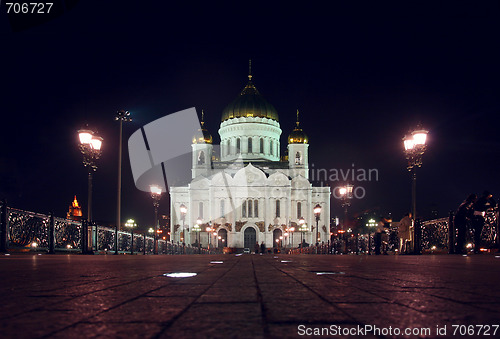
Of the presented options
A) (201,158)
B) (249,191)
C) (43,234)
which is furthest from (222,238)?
(43,234)

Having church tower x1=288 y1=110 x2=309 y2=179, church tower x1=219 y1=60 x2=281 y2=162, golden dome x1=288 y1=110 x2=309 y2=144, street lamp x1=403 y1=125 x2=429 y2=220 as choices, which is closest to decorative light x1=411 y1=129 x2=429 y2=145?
street lamp x1=403 y1=125 x2=429 y2=220

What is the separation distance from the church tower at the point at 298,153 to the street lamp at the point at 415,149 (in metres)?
59.4

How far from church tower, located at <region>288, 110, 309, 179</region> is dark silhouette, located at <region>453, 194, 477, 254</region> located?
65.4 meters

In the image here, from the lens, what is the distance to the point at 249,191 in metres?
76.8

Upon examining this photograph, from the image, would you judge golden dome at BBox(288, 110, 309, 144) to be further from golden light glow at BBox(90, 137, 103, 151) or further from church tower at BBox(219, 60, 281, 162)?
golden light glow at BBox(90, 137, 103, 151)

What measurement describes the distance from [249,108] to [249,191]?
14.9 meters

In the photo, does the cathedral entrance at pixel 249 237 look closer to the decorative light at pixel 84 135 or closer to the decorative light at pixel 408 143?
the decorative light at pixel 408 143

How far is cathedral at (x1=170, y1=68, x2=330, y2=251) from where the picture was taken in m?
75.7

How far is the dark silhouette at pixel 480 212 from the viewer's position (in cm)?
1309

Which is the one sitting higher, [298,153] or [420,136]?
[298,153]

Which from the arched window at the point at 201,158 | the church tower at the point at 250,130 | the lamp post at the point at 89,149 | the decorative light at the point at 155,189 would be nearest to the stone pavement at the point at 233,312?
the lamp post at the point at 89,149

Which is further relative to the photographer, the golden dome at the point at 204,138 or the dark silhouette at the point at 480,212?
the golden dome at the point at 204,138

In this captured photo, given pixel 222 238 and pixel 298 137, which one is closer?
pixel 222 238

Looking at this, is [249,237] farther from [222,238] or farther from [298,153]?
[298,153]
